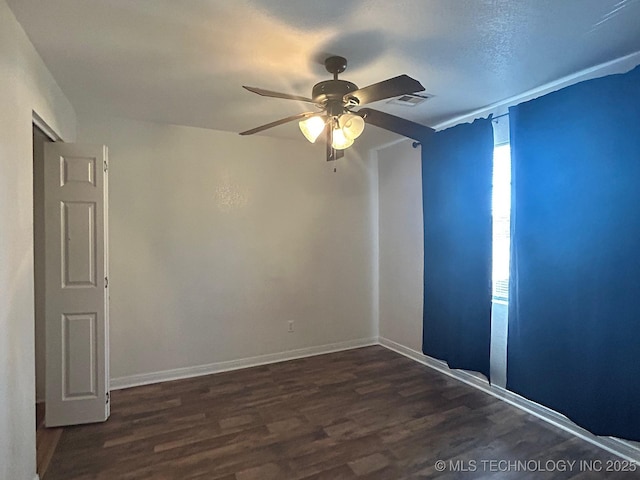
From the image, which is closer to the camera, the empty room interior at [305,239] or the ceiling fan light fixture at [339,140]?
the empty room interior at [305,239]

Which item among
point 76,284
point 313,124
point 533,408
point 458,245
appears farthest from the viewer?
point 458,245

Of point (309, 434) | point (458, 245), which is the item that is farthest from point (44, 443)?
point (458, 245)

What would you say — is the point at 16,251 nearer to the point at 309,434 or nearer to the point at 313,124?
the point at 313,124

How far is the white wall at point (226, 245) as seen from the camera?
3.41 meters

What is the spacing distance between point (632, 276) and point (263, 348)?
10.6 ft

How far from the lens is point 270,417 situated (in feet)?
9.24

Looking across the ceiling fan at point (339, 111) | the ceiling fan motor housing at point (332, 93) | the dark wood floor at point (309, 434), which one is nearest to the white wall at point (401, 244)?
the dark wood floor at point (309, 434)

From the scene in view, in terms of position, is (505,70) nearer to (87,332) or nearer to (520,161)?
(520,161)

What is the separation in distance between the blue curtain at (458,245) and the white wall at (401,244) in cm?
23

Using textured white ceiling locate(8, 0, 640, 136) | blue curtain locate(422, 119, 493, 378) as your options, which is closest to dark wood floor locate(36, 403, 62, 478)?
textured white ceiling locate(8, 0, 640, 136)

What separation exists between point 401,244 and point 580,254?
6.53 feet

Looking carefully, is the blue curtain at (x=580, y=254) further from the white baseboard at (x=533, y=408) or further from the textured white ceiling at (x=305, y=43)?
the textured white ceiling at (x=305, y=43)

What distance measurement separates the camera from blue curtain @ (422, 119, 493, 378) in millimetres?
3133

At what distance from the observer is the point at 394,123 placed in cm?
228
